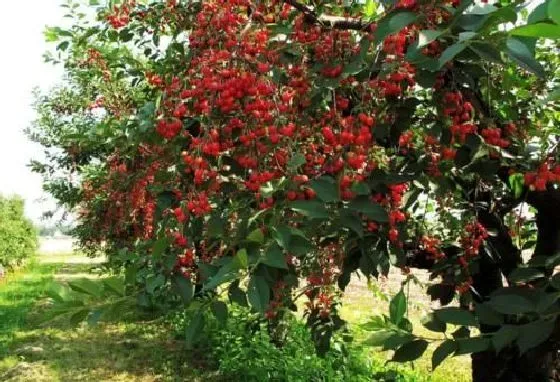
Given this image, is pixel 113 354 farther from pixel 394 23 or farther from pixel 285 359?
pixel 394 23

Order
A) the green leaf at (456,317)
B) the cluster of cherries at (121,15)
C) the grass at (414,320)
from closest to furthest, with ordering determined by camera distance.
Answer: the green leaf at (456,317), the cluster of cherries at (121,15), the grass at (414,320)

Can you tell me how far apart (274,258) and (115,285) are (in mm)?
429

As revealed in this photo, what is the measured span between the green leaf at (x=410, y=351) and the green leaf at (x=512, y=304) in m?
0.30

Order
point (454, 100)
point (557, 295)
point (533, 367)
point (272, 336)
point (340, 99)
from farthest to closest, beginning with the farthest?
point (272, 336) < point (533, 367) < point (340, 99) < point (454, 100) < point (557, 295)

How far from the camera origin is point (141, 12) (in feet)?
9.90

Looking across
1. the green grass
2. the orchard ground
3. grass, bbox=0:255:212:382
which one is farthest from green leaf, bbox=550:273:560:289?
the green grass

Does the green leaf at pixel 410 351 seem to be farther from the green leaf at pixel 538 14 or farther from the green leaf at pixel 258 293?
the green leaf at pixel 538 14

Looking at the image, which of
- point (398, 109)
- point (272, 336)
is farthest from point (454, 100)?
point (272, 336)

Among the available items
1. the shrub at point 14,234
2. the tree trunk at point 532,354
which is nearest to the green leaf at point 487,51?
the tree trunk at point 532,354

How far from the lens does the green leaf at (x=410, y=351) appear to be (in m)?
1.70

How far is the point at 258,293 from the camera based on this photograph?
1260mm

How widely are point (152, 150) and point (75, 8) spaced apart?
186cm

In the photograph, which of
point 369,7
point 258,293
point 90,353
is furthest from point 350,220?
point 90,353

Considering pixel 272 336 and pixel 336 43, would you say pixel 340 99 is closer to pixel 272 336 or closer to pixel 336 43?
pixel 336 43
